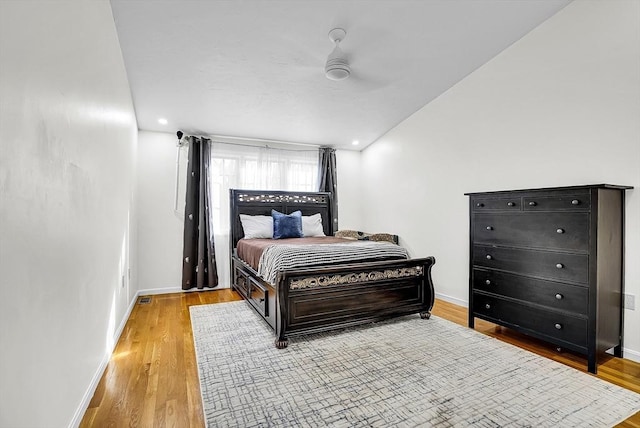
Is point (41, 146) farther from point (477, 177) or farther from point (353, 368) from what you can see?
point (477, 177)

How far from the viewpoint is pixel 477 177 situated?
3539 millimetres

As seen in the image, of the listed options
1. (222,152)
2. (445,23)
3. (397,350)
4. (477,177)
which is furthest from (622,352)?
(222,152)

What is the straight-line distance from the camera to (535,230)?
2533mm

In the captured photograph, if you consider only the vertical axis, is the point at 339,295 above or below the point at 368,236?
below

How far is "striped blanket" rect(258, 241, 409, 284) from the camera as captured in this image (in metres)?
2.70

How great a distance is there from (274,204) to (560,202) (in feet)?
11.5

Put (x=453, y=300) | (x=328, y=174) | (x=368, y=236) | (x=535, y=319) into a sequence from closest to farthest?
(x=535, y=319) < (x=453, y=300) < (x=368, y=236) < (x=328, y=174)

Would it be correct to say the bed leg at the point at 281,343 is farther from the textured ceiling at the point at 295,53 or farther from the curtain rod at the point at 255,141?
the curtain rod at the point at 255,141

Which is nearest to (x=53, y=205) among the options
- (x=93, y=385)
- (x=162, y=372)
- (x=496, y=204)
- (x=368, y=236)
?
(x=93, y=385)

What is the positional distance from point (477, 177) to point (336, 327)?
2.27 m

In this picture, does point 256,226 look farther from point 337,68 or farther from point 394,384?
point 394,384

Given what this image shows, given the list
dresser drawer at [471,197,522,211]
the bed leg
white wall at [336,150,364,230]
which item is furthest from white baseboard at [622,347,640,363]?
white wall at [336,150,364,230]

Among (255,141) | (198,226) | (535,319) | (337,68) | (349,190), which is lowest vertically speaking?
(535,319)

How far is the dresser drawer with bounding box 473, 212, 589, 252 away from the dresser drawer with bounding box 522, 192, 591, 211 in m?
0.04
